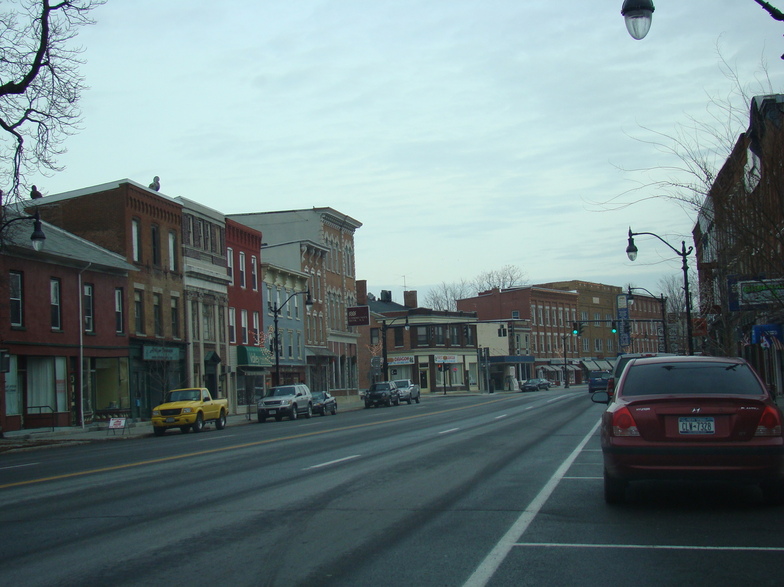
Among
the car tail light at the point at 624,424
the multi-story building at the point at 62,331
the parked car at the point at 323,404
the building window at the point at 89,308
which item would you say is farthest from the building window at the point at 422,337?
the car tail light at the point at 624,424

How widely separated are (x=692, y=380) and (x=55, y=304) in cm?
3298

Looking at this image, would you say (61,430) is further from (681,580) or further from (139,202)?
(681,580)

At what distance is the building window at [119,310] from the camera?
1709 inches

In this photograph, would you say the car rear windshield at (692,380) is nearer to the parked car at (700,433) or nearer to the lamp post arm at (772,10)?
the parked car at (700,433)

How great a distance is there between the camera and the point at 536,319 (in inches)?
4680

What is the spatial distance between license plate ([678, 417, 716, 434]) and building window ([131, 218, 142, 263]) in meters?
38.8

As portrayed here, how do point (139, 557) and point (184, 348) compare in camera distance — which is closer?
point (139, 557)

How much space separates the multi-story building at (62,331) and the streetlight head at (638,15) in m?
24.7

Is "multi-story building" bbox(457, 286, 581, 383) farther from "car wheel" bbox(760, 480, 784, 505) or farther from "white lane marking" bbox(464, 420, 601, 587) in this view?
"car wheel" bbox(760, 480, 784, 505)

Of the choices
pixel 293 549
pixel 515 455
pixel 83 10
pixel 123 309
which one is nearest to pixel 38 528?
pixel 293 549

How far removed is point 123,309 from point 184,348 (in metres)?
6.30

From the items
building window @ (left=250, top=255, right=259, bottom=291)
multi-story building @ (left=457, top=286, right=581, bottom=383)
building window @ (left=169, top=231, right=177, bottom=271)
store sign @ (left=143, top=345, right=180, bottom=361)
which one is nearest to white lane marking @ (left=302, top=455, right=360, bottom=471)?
store sign @ (left=143, top=345, right=180, bottom=361)

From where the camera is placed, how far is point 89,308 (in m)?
41.1

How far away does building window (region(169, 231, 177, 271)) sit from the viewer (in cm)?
4938
